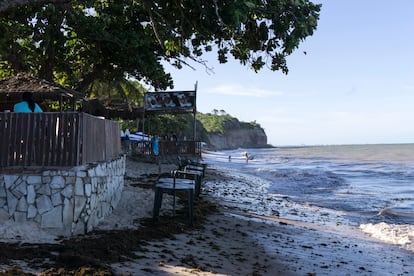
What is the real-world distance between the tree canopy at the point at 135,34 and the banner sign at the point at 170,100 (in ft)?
11.8

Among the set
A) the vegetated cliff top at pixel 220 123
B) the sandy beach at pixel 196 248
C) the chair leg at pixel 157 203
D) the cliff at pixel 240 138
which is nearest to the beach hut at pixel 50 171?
the sandy beach at pixel 196 248

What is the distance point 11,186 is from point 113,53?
9432 mm

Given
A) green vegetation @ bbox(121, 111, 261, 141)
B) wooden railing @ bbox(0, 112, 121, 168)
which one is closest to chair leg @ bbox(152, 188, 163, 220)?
wooden railing @ bbox(0, 112, 121, 168)

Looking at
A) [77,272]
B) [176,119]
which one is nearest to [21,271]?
[77,272]

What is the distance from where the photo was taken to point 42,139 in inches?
285

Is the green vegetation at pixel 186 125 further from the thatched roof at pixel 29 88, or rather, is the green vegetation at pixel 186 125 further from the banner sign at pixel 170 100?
the thatched roof at pixel 29 88

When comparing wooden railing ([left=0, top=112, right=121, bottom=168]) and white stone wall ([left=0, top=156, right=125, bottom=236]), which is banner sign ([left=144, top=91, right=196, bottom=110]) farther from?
white stone wall ([left=0, top=156, right=125, bottom=236])

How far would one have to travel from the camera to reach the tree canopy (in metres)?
7.09

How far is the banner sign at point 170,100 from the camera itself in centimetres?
2073

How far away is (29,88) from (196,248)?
653cm

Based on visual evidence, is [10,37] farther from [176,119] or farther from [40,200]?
[176,119]

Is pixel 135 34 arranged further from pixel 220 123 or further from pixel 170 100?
pixel 220 123

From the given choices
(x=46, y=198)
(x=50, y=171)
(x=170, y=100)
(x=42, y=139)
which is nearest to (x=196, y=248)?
(x=46, y=198)

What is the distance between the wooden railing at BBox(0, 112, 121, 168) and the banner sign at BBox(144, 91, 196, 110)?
1347 cm
